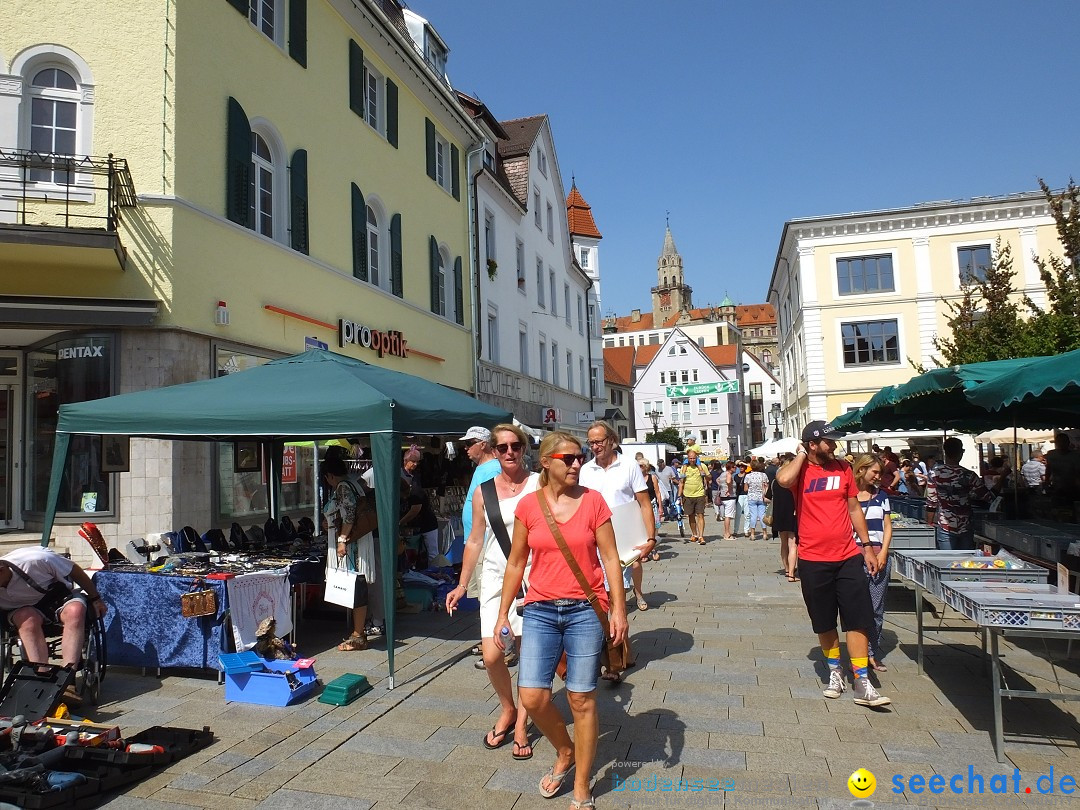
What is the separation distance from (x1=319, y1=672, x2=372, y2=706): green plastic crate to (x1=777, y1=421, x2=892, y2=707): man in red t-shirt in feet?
10.9

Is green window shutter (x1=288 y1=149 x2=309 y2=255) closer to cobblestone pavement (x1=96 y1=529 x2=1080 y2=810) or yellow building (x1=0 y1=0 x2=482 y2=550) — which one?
yellow building (x1=0 y1=0 x2=482 y2=550)

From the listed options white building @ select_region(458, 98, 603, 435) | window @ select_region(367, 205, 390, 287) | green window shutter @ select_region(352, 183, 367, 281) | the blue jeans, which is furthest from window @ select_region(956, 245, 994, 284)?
the blue jeans

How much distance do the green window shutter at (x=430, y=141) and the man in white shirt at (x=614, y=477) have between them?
14.6 metres

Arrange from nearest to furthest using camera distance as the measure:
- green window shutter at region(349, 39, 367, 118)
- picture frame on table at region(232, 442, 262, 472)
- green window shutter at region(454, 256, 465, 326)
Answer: picture frame on table at region(232, 442, 262, 472), green window shutter at region(349, 39, 367, 118), green window shutter at region(454, 256, 465, 326)

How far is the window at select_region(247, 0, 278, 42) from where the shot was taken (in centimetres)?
1266

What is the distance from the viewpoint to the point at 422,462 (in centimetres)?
1224

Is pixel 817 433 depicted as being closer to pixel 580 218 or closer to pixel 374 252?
pixel 374 252

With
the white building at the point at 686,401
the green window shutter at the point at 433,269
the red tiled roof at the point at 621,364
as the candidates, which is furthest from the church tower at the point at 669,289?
the green window shutter at the point at 433,269

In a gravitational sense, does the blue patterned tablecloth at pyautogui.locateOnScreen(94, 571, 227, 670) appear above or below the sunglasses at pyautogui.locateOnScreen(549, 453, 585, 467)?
below

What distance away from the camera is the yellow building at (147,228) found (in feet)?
32.4

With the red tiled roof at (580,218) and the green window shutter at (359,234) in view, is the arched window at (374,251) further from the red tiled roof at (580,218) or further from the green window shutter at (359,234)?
the red tiled roof at (580,218)

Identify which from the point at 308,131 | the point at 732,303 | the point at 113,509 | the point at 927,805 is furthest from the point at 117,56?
the point at 732,303

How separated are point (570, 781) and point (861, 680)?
7.66ft

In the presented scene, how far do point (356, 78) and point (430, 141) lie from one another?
401 centimetres
